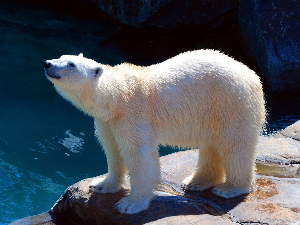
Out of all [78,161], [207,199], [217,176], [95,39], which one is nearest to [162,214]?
[207,199]

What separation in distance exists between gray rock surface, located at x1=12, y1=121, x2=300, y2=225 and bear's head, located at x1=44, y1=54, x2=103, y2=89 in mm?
1261

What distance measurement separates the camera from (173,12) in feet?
32.9

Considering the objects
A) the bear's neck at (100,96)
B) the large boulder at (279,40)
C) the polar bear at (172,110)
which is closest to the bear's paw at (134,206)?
the polar bear at (172,110)

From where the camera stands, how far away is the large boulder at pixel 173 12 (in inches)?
380

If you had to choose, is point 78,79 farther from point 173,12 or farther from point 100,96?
point 173,12

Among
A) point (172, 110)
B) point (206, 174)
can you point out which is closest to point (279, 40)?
point (206, 174)

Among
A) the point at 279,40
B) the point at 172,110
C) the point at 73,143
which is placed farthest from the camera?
the point at 279,40

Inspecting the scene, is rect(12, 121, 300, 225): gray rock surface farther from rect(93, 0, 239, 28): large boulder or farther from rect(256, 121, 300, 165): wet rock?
rect(93, 0, 239, 28): large boulder

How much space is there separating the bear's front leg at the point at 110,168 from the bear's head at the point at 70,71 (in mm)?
617

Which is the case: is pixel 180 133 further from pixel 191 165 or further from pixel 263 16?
pixel 263 16

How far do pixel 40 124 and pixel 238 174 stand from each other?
4.44m

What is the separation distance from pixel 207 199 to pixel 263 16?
470 centimetres

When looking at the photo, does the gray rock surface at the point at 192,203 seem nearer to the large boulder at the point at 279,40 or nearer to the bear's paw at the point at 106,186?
the bear's paw at the point at 106,186

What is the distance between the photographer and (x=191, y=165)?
4898 millimetres
